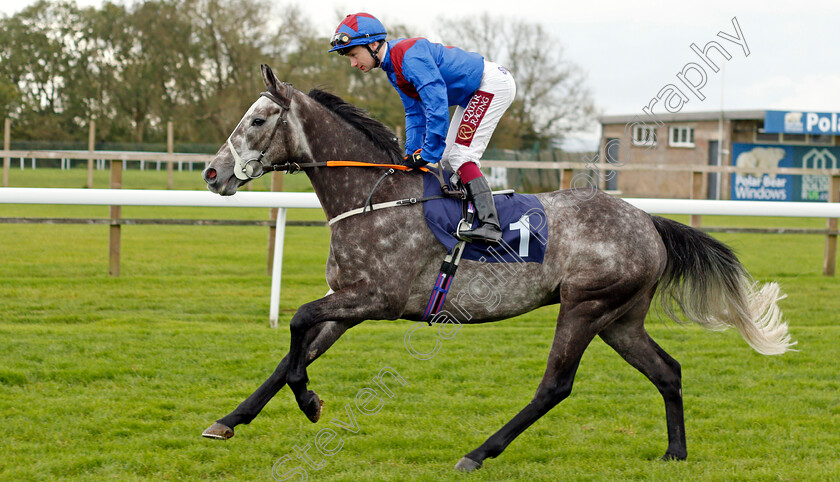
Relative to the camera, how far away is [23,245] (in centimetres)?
1119

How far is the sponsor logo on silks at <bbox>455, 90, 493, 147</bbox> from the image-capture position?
142 inches

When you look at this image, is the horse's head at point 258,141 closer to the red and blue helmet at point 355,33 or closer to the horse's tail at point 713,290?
the red and blue helmet at point 355,33

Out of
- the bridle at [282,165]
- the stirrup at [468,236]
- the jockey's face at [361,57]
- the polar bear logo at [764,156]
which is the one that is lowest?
the stirrup at [468,236]

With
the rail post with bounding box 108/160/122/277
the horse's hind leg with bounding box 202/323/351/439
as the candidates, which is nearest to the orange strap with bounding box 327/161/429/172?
the horse's hind leg with bounding box 202/323/351/439

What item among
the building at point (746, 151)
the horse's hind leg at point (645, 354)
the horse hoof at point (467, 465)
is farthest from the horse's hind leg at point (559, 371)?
the building at point (746, 151)

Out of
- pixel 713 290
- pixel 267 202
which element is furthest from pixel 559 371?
pixel 267 202

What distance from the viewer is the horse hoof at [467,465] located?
131 inches

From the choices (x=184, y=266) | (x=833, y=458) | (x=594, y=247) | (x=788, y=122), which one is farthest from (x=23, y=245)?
(x=788, y=122)

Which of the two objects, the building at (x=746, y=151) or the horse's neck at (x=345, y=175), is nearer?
the horse's neck at (x=345, y=175)

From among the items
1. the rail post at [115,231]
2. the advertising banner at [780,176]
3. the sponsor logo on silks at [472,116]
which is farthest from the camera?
the advertising banner at [780,176]

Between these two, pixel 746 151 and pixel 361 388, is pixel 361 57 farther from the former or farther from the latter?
pixel 746 151

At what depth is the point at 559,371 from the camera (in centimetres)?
351

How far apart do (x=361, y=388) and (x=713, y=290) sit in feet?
6.33

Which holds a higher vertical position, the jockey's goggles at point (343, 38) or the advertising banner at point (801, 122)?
the advertising banner at point (801, 122)
